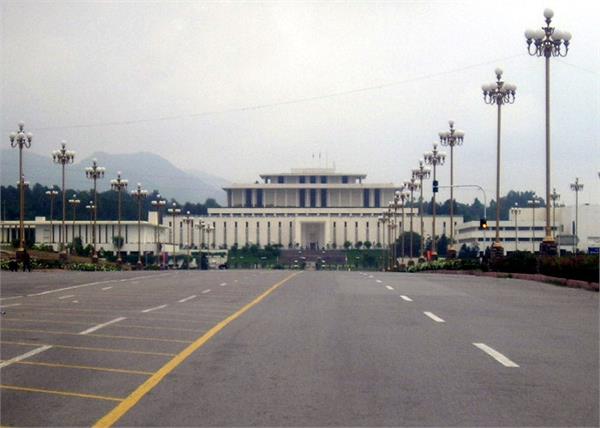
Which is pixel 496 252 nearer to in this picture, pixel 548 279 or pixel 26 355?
pixel 548 279

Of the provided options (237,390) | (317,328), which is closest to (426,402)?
(237,390)

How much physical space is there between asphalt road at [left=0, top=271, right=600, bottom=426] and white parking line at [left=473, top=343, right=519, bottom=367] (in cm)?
3

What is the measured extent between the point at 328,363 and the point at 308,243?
615 ft

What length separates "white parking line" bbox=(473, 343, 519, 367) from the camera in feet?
→ 39.9

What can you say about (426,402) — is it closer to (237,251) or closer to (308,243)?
(237,251)

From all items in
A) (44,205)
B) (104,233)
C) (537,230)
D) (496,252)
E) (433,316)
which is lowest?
(433,316)

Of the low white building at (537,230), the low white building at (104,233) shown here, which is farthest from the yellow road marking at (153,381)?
the low white building at (104,233)

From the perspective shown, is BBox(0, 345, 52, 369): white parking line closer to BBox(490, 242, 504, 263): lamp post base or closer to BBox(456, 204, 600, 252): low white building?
BBox(490, 242, 504, 263): lamp post base

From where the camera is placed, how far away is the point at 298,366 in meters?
11.9

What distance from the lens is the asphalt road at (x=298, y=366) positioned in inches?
351

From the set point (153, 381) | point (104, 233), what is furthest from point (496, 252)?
point (104, 233)

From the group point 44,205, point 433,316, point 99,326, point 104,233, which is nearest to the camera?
point 99,326

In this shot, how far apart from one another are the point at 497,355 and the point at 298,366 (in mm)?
3037

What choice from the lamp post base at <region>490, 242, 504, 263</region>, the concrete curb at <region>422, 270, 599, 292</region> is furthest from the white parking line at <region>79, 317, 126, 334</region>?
the lamp post base at <region>490, 242, 504, 263</region>
